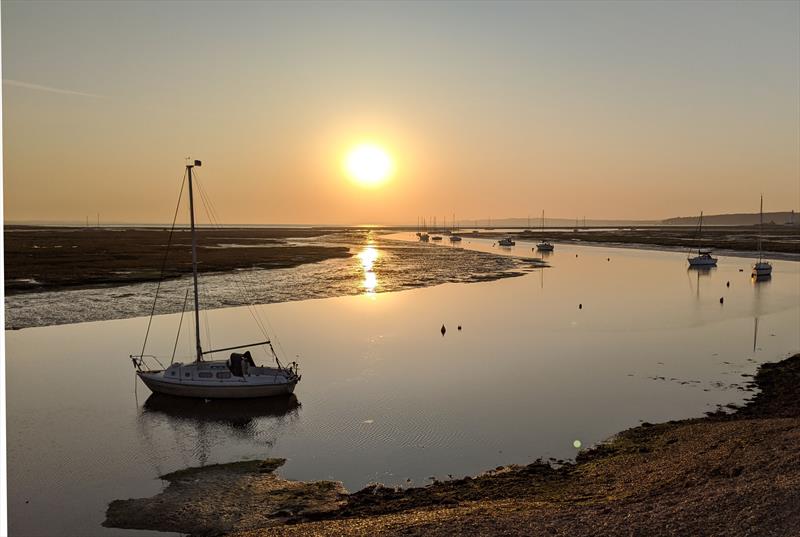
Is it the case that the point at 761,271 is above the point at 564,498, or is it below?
above

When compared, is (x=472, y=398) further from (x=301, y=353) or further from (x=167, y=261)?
(x=167, y=261)

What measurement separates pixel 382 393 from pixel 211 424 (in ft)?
28.2

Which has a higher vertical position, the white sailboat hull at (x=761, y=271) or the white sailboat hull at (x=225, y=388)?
the white sailboat hull at (x=761, y=271)

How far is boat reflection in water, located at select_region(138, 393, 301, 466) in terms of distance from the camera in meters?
21.9

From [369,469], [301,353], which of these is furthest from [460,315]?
[369,469]

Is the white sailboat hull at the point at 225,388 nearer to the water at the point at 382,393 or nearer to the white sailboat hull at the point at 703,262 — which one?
the water at the point at 382,393

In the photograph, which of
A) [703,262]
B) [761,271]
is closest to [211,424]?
[761,271]

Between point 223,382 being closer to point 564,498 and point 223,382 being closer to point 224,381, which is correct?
point 224,381

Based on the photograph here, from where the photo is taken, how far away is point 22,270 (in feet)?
247

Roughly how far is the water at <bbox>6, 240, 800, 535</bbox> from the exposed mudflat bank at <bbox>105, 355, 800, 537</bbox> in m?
1.32

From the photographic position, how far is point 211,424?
24828 mm

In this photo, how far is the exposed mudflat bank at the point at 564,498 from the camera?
523 inches

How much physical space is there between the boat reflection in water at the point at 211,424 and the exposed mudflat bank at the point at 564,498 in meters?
1.83

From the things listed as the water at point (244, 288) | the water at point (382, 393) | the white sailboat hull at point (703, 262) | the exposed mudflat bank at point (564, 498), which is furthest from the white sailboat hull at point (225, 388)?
the white sailboat hull at point (703, 262)
